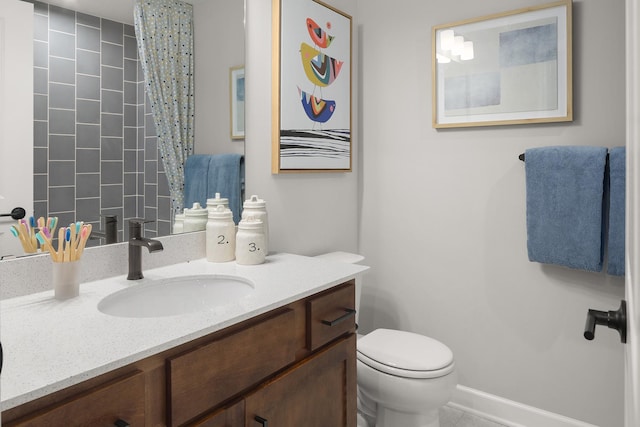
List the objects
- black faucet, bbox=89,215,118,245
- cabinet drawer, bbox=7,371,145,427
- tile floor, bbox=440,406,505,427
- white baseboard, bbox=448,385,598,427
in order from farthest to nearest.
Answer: tile floor, bbox=440,406,505,427, white baseboard, bbox=448,385,598,427, black faucet, bbox=89,215,118,245, cabinet drawer, bbox=7,371,145,427

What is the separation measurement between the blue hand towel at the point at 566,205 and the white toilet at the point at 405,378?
63cm

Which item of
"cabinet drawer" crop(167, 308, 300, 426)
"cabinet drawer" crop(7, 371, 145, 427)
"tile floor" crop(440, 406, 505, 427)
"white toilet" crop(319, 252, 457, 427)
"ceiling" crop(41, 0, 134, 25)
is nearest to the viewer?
"cabinet drawer" crop(7, 371, 145, 427)

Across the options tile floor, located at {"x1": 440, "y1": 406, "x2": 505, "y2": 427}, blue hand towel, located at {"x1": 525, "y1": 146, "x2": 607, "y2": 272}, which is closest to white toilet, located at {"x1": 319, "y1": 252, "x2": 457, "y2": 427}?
tile floor, located at {"x1": 440, "y1": 406, "x2": 505, "y2": 427}

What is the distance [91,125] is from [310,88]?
1.03 m

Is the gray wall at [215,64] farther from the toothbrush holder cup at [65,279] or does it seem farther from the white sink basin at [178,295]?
the toothbrush holder cup at [65,279]

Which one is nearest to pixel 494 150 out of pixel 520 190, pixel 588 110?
pixel 520 190

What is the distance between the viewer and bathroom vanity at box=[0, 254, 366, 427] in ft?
2.65

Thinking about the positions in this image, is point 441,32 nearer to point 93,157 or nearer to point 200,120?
point 200,120

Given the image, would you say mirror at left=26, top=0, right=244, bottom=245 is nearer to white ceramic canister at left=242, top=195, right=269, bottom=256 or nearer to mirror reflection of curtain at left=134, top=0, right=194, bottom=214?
mirror reflection of curtain at left=134, top=0, right=194, bottom=214

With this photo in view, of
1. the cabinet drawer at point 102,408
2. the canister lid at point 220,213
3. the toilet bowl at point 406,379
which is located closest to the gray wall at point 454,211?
the canister lid at point 220,213

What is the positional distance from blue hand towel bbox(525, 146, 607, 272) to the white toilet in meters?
0.63

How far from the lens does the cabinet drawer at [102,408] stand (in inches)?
30.1

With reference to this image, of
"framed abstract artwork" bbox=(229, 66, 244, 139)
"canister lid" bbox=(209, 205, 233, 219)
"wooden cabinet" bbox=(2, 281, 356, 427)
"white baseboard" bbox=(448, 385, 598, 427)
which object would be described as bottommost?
"white baseboard" bbox=(448, 385, 598, 427)

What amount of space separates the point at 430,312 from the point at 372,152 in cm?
91
